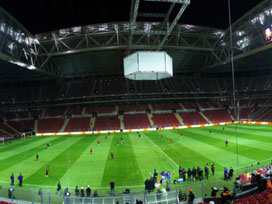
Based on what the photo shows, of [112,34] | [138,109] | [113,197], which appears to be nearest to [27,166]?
[113,197]

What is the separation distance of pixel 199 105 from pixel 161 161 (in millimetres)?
47512

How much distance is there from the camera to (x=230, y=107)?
63.9 metres

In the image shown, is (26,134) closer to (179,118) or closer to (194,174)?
(179,118)

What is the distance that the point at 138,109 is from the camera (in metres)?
59.6

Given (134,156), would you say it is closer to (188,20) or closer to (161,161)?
(161,161)

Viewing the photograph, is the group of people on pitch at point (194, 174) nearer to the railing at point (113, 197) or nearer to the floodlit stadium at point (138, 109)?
the floodlit stadium at point (138, 109)

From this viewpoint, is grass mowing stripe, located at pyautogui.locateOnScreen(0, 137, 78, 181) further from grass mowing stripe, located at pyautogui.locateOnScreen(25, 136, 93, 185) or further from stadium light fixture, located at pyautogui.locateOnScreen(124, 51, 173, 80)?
stadium light fixture, located at pyautogui.locateOnScreen(124, 51, 173, 80)

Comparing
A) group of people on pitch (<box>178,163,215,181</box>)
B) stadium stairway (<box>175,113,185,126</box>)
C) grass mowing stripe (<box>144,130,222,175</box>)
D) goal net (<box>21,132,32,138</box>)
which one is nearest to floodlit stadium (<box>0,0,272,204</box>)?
group of people on pitch (<box>178,163,215,181</box>)

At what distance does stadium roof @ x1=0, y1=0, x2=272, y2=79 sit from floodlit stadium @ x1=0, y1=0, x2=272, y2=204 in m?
0.32

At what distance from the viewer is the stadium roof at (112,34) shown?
23.1 m

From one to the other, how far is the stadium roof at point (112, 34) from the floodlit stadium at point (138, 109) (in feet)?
1.05

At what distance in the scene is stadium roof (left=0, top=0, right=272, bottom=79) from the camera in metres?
23.1

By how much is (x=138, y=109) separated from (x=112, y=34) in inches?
1063

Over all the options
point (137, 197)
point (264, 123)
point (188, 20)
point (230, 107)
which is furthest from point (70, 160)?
point (230, 107)
